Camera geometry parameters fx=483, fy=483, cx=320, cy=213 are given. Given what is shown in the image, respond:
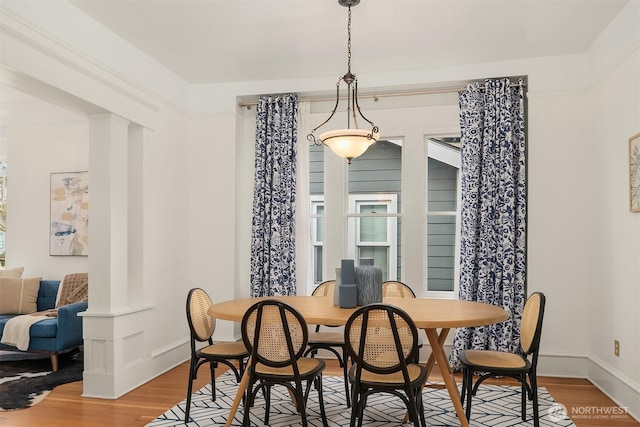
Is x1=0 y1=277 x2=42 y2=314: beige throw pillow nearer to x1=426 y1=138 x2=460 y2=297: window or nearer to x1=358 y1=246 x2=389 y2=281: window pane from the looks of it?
x1=358 y1=246 x2=389 y2=281: window pane

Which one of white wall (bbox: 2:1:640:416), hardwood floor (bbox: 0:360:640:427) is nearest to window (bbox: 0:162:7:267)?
white wall (bbox: 2:1:640:416)

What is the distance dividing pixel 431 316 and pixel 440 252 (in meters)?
1.98

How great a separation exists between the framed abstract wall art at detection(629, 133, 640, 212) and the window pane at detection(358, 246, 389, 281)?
7.07 feet

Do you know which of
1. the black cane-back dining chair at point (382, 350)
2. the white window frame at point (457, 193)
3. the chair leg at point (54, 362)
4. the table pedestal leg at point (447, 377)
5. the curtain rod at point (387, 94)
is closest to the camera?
the black cane-back dining chair at point (382, 350)

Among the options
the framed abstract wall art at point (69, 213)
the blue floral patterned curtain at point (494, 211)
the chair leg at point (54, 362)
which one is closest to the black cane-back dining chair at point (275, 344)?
the blue floral patterned curtain at point (494, 211)

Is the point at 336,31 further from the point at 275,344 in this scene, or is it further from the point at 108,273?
the point at 108,273

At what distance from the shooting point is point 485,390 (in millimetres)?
3803

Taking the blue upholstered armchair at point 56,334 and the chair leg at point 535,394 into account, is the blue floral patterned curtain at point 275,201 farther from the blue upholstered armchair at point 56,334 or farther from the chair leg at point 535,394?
the chair leg at point 535,394

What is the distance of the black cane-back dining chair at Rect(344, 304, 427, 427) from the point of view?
251cm

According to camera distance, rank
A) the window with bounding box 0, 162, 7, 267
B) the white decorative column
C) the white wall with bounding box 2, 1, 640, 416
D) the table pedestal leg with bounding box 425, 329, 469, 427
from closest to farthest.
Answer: the table pedestal leg with bounding box 425, 329, 469, 427 → the white wall with bounding box 2, 1, 640, 416 → the white decorative column → the window with bounding box 0, 162, 7, 267

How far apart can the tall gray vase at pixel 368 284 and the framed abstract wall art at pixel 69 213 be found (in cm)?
358

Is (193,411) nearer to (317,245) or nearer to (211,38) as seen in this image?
(317,245)

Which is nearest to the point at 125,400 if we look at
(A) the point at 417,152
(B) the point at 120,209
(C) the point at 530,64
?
(B) the point at 120,209

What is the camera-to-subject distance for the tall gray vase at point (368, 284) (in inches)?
123
